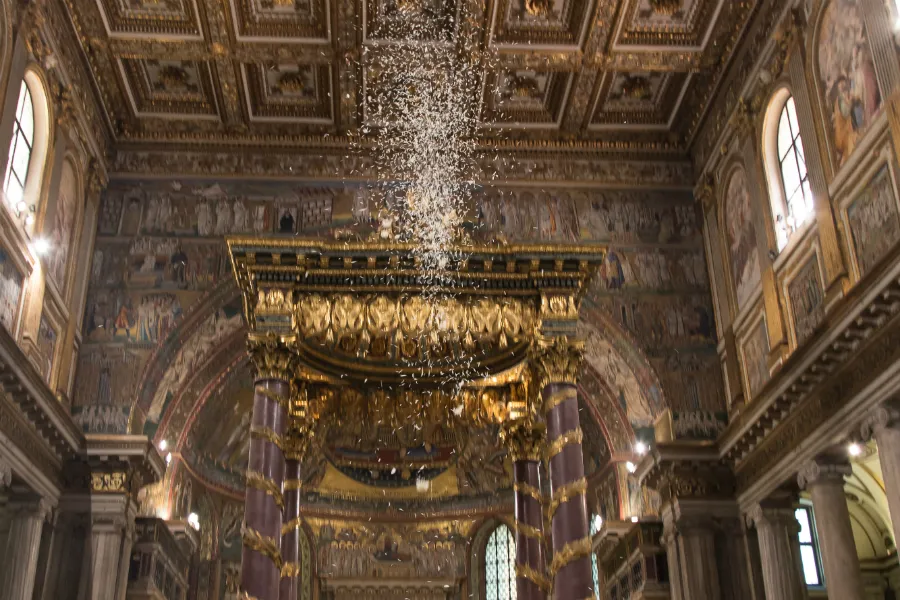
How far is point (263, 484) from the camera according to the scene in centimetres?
1080

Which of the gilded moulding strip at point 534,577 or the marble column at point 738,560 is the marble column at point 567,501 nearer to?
Answer: the gilded moulding strip at point 534,577

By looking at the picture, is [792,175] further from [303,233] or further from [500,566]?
[500,566]

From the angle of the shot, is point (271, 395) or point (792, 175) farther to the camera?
point (792, 175)

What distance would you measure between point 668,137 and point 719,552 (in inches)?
283

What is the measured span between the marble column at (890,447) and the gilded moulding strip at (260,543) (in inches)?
247

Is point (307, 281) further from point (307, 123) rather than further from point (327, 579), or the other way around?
point (327, 579)

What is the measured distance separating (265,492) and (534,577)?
11.6 ft

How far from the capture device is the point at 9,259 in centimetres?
1283

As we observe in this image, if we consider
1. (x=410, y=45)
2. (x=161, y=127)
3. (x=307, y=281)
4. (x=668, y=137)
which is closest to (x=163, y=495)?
(x=161, y=127)

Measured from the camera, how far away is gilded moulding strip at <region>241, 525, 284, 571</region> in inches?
412

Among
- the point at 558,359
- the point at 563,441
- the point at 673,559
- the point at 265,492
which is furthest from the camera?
the point at 673,559

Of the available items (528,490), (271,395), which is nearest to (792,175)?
(528,490)

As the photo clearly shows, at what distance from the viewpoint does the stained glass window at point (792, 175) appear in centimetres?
1361

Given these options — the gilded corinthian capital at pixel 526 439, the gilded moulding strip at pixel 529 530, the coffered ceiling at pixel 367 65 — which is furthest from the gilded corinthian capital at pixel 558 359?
the coffered ceiling at pixel 367 65
